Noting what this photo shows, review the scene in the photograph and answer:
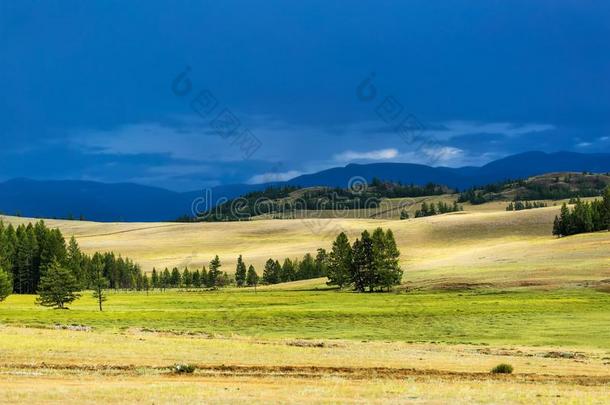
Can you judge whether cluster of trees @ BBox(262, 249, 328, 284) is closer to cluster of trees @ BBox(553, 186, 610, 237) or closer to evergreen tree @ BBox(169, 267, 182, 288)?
evergreen tree @ BBox(169, 267, 182, 288)

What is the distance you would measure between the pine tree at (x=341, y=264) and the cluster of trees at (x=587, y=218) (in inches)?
2816

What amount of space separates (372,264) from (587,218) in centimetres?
8089

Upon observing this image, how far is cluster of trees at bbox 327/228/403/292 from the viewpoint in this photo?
4622 inches

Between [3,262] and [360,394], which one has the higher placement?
[3,262]

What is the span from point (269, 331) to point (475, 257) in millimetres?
102600

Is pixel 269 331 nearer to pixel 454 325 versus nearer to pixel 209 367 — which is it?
pixel 454 325

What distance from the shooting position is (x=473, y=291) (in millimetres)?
101625

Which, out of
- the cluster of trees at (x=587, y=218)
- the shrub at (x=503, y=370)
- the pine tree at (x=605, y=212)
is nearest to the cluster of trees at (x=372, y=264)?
the pine tree at (x=605, y=212)

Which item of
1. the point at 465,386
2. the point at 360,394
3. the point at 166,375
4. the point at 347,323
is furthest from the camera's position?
the point at 347,323

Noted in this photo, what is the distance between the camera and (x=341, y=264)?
12875 cm

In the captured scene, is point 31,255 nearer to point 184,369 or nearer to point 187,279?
point 187,279

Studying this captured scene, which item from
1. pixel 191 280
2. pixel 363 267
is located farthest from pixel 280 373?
pixel 191 280

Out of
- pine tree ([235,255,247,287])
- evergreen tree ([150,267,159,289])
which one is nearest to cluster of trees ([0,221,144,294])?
evergreen tree ([150,267,159,289])

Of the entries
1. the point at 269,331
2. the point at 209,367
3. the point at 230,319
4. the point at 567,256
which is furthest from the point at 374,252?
the point at 209,367
